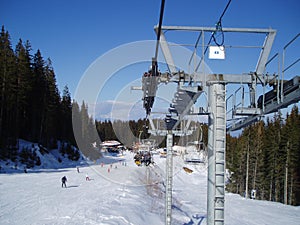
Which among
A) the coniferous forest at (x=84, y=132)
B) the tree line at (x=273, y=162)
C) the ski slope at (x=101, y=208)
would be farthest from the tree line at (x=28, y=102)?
the tree line at (x=273, y=162)

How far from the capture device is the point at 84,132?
1222 inches

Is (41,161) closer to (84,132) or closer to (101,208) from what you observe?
(84,132)

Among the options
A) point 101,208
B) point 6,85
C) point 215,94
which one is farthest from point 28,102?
point 215,94

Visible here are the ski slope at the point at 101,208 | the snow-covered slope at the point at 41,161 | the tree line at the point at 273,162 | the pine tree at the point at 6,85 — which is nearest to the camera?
the ski slope at the point at 101,208

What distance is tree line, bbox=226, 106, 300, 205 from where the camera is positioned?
121 feet

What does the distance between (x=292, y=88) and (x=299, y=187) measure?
37.5 m

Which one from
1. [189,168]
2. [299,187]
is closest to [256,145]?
[299,187]

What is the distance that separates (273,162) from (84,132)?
26.0 m

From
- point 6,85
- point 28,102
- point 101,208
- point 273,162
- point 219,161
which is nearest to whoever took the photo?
point 219,161

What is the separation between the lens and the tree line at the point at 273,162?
36875 mm

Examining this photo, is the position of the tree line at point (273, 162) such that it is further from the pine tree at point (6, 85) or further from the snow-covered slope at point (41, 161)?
the pine tree at point (6, 85)

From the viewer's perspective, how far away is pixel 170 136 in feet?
52.3

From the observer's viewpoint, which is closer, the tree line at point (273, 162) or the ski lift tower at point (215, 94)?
the ski lift tower at point (215, 94)

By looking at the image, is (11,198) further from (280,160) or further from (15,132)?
(280,160)
